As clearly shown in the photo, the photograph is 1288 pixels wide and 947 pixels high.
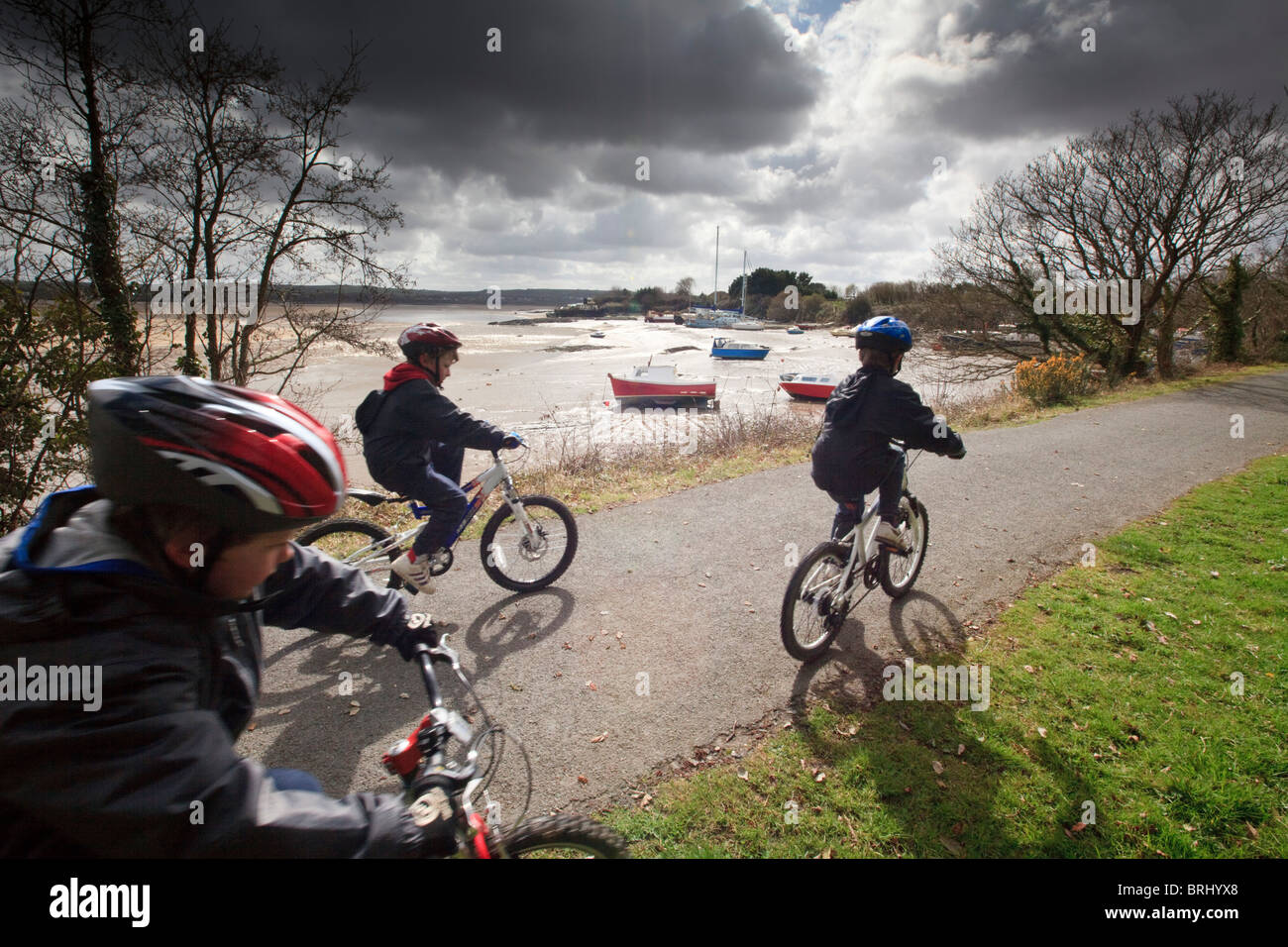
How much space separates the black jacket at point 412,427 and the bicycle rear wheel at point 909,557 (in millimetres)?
3413

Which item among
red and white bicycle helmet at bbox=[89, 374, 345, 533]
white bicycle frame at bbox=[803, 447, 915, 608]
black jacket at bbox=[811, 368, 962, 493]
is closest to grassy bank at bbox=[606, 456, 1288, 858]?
white bicycle frame at bbox=[803, 447, 915, 608]

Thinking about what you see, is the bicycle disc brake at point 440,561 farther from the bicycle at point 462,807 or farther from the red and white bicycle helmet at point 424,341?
the bicycle at point 462,807

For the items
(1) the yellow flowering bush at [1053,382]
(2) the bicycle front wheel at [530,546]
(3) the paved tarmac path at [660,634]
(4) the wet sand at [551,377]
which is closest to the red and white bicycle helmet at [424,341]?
(2) the bicycle front wheel at [530,546]

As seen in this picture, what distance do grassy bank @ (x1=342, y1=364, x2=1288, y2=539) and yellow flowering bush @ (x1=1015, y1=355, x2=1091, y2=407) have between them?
36 cm

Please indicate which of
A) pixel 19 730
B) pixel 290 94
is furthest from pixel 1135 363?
pixel 19 730

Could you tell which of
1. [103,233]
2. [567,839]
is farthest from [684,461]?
[567,839]

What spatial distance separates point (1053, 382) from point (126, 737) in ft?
66.6

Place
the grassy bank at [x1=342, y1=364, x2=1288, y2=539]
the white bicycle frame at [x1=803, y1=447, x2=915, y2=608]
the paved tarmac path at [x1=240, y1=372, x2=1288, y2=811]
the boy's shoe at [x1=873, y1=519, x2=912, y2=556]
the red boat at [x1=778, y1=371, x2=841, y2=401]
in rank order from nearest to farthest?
1. the paved tarmac path at [x1=240, y1=372, x2=1288, y2=811]
2. the white bicycle frame at [x1=803, y1=447, x2=915, y2=608]
3. the boy's shoe at [x1=873, y1=519, x2=912, y2=556]
4. the grassy bank at [x1=342, y1=364, x2=1288, y2=539]
5. the red boat at [x1=778, y1=371, x2=841, y2=401]

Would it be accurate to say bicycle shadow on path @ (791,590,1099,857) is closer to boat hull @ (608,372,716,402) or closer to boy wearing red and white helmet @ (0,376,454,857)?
boy wearing red and white helmet @ (0,376,454,857)

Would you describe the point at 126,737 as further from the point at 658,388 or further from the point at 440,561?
the point at 658,388

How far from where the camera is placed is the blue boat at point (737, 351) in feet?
168

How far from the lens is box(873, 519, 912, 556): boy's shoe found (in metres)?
4.27
